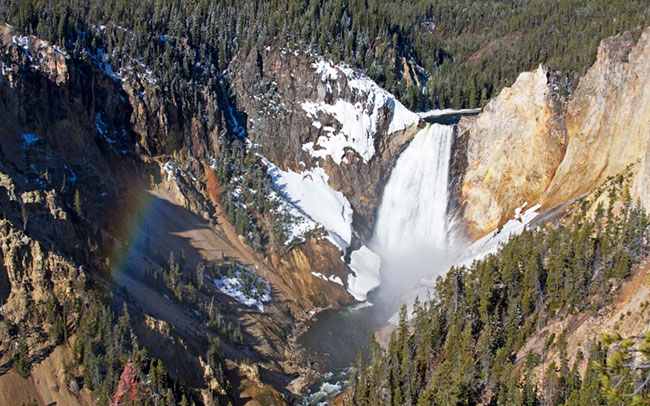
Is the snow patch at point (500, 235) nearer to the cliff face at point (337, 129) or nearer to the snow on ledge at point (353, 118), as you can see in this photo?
the cliff face at point (337, 129)

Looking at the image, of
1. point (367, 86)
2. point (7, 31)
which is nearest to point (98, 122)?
point (7, 31)

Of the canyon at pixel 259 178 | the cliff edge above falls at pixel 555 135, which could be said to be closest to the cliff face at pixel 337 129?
the canyon at pixel 259 178

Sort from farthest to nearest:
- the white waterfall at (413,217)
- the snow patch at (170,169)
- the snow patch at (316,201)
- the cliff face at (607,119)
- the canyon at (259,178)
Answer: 1. the white waterfall at (413,217)
2. the snow patch at (316,201)
3. the snow patch at (170,169)
4. the cliff face at (607,119)
5. the canyon at (259,178)

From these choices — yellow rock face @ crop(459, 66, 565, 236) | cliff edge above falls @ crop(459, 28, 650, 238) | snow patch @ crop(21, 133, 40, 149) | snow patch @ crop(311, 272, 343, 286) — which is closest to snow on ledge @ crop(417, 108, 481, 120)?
cliff edge above falls @ crop(459, 28, 650, 238)

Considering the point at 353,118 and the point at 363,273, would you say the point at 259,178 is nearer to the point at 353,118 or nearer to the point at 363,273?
the point at 353,118

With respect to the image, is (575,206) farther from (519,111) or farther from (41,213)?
(41,213)

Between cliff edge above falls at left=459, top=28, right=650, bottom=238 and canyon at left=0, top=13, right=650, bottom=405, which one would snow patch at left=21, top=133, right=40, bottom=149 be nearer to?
canyon at left=0, top=13, right=650, bottom=405

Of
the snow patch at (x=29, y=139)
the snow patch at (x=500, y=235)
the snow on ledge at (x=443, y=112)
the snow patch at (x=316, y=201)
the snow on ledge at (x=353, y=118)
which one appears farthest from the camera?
the snow on ledge at (x=443, y=112)
